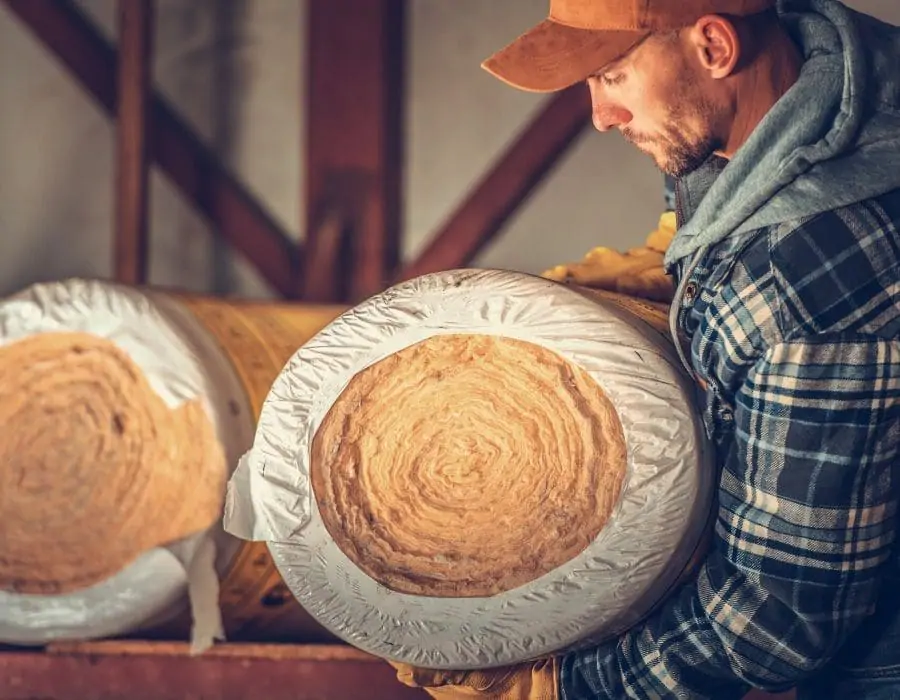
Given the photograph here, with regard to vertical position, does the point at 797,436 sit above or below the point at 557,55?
below

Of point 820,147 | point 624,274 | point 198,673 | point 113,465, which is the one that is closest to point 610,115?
point 820,147

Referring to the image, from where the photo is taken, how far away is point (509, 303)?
60.6 inches

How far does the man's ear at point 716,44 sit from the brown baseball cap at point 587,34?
0.01 meters

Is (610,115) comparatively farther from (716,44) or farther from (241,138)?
(241,138)

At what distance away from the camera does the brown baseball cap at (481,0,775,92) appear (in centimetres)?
147

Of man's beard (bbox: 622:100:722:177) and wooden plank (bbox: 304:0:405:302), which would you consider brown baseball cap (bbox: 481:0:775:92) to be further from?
wooden plank (bbox: 304:0:405:302)

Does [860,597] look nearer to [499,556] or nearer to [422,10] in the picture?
[499,556]

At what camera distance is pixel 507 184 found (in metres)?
3.56

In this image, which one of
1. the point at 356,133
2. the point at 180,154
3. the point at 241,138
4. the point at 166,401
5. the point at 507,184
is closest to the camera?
the point at 166,401

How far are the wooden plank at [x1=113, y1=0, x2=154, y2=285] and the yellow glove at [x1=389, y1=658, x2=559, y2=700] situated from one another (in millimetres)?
2119

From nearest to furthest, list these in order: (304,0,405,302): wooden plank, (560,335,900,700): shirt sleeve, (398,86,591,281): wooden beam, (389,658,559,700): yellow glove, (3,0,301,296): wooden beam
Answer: (560,335,900,700): shirt sleeve
(389,658,559,700): yellow glove
(304,0,405,302): wooden plank
(398,86,591,281): wooden beam
(3,0,301,296): wooden beam

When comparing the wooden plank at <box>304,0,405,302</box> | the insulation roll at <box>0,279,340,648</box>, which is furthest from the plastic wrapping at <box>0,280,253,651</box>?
the wooden plank at <box>304,0,405,302</box>

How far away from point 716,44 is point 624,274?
1.61 ft

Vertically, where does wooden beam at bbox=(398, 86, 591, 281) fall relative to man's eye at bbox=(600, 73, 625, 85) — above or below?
below
